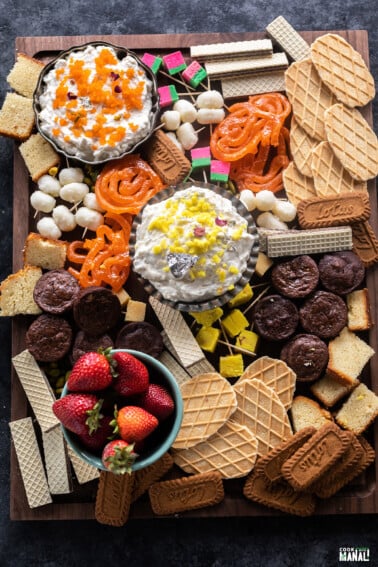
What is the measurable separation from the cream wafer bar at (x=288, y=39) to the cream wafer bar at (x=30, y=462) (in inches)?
103

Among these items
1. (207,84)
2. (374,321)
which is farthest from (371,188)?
(207,84)

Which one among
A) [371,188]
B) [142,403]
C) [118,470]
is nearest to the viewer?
[118,470]

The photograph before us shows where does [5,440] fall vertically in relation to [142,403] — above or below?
below

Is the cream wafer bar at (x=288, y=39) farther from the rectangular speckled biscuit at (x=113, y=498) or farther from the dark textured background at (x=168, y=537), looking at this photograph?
the rectangular speckled biscuit at (x=113, y=498)

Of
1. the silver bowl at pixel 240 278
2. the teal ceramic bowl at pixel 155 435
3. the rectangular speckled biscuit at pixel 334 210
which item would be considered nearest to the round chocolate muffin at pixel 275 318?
the silver bowl at pixel 240 278

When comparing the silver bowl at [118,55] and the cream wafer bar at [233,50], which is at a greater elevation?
the cream wafer bar at [233,50]

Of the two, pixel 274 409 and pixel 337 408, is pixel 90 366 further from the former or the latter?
pixel 337 408

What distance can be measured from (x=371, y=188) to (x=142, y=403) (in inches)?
74.9

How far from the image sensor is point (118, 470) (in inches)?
120

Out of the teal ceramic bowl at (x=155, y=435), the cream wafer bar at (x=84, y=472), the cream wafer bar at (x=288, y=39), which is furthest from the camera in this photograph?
the cream wafer bar at (x=288, y=39)

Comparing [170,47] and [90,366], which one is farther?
[170,47]

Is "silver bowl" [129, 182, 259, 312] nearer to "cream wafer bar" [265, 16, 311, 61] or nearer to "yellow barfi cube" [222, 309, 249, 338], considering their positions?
"yellow barfi cube" [222, 309, 249, 338]

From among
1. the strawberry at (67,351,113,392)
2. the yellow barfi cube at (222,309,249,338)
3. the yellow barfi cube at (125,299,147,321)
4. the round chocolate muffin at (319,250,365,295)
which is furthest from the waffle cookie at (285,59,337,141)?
the strawberry at (67,351,113,392)

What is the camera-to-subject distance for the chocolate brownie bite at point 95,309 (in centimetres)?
390
